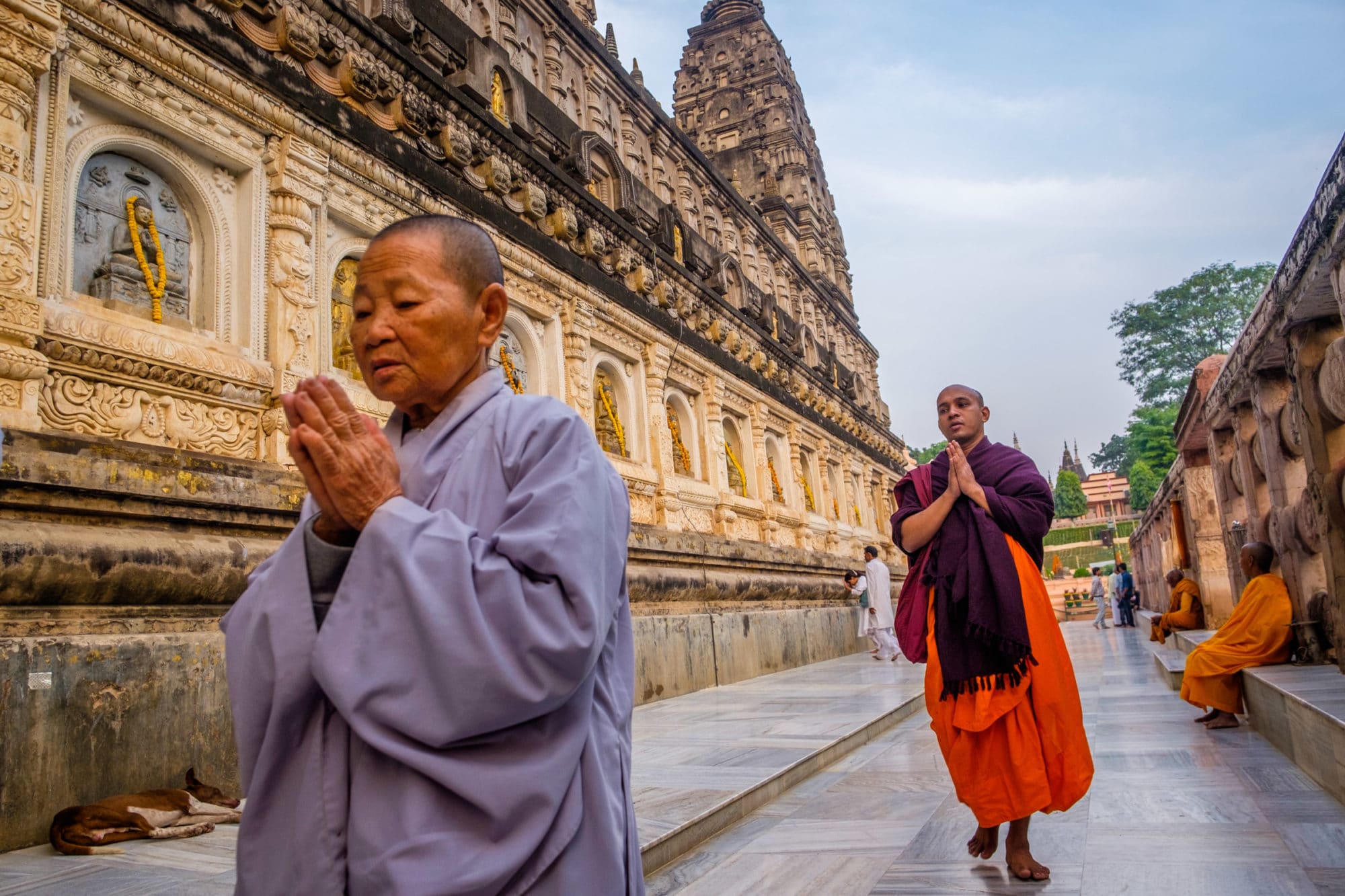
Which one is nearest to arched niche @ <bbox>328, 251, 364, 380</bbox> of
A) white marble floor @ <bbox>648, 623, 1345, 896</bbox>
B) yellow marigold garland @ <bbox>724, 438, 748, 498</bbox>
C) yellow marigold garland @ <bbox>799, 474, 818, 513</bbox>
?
white marble floor @ <bbox>648, 623, 1345, 896</bbox>

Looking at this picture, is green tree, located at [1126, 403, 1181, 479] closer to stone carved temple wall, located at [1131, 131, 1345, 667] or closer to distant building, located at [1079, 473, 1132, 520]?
distant building, located at [1079, 473, 1132, 520]

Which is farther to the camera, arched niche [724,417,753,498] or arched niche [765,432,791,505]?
arched niche [765,432,791,505]

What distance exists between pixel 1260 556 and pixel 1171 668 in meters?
1.75

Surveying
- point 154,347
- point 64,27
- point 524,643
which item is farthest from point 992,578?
point 64,27

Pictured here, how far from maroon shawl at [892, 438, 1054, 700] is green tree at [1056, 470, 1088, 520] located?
7229 cm

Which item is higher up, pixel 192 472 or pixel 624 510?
pixel 192 472

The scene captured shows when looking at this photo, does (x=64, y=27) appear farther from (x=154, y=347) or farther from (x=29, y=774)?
(x=29, y=774)

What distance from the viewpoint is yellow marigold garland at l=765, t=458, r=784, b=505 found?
14.6 m

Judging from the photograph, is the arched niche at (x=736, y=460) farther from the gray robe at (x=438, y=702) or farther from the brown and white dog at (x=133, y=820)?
the gray robe at (x=438, y=702)

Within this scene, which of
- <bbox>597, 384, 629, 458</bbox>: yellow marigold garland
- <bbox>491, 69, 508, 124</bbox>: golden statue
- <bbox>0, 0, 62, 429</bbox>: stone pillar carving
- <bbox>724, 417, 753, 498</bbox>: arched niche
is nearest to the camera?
<bbox>0, 0, 62, 429</bbox>: stone pillar carving

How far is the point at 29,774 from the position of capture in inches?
119

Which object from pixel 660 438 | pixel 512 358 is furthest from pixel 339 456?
pixel 660 438

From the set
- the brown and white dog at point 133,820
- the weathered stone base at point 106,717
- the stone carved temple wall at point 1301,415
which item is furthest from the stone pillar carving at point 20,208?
the stone carved temple wall at point 1301,415

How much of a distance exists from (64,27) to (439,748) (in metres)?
4.71
